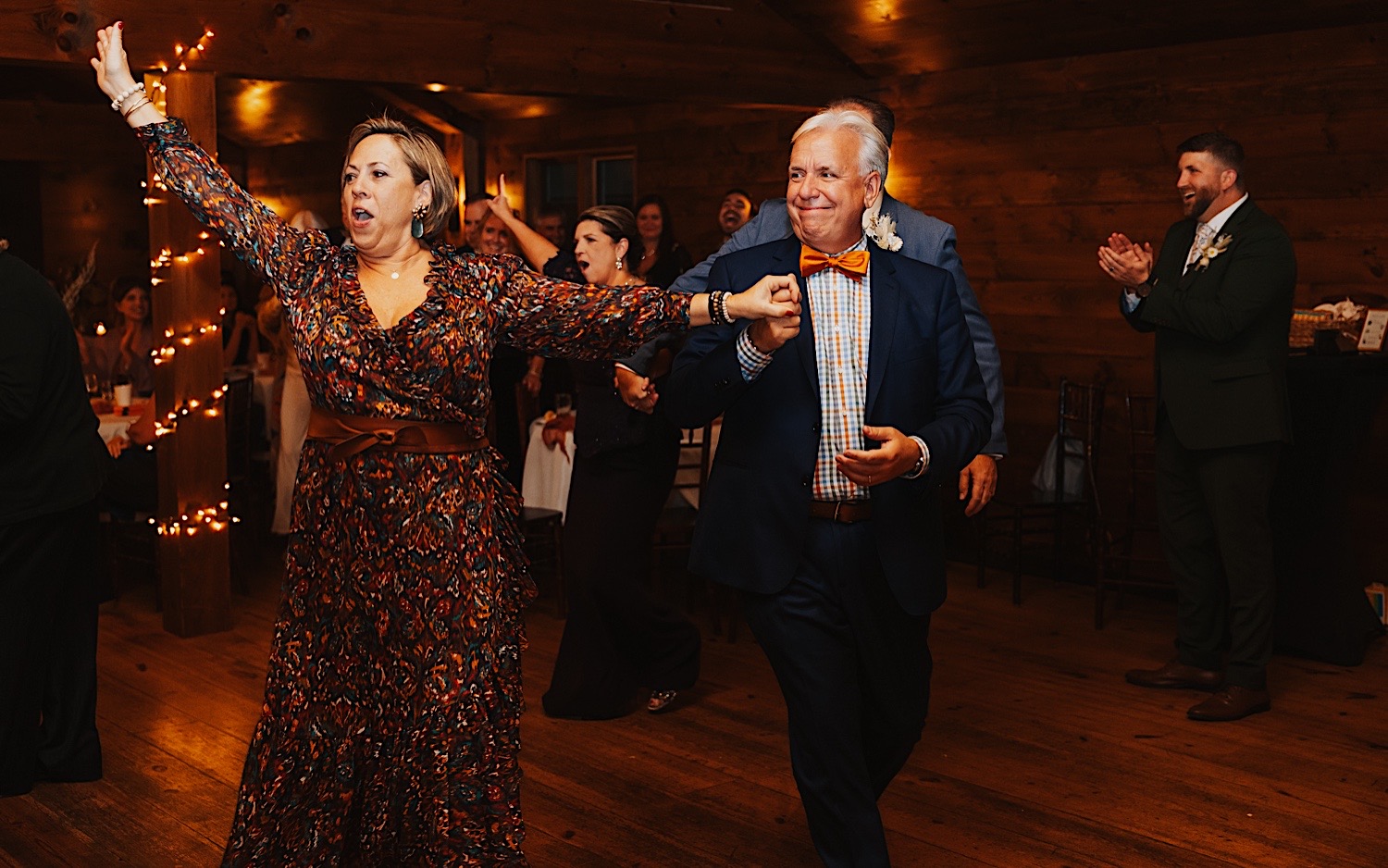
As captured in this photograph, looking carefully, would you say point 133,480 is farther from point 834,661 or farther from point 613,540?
point 834,661

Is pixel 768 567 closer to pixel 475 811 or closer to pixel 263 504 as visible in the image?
pixel 475 811

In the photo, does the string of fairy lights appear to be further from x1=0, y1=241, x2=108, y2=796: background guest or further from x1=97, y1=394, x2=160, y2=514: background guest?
x1=0, y1=241, x2=108, y2=796: background guest

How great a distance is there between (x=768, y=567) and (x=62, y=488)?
2030mm

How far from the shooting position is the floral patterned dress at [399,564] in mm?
2828

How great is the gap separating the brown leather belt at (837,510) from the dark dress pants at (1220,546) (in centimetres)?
244

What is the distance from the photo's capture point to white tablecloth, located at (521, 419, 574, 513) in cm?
612

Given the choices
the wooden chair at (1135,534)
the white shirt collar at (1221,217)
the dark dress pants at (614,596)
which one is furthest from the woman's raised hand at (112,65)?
the wooden chair at (1135,534)

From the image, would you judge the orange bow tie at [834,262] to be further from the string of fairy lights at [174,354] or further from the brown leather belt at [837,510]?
the string of fairy lights at [174,354]

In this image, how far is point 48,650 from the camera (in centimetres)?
394

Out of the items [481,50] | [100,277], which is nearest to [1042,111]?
[481,50]

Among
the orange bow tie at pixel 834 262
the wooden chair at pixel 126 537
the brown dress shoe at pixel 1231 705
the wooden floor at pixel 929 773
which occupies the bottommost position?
the wooden floor at pixel 929 773

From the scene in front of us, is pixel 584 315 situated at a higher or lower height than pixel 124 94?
lower

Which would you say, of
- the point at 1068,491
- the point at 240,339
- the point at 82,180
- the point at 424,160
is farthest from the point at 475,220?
the point at 82,180

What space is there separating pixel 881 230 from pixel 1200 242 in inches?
83.1
